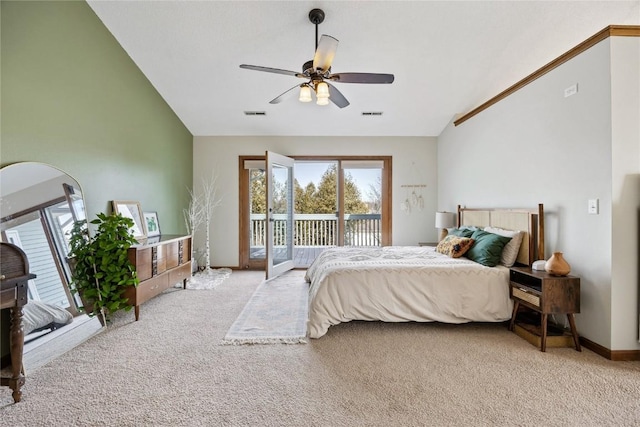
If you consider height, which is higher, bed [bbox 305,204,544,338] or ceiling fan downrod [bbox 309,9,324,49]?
ceiling fan downrod [bbox 309,9,324,49]

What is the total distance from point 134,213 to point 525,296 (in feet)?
14.3

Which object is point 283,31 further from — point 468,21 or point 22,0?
point 22,0

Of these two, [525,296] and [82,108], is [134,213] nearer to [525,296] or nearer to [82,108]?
Result: [82,108]

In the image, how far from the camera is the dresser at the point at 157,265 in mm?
3002

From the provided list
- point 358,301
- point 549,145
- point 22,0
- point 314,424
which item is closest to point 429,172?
point 549,145

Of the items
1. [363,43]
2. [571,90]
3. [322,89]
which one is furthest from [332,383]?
[363,43]

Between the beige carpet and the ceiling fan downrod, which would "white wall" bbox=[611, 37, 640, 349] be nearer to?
the beige carpet

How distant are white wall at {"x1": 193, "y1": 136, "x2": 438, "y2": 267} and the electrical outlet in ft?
9.22

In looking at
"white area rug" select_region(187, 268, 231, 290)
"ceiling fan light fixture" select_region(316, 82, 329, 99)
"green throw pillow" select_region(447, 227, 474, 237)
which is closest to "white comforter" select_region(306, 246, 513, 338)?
"green throw pillow" select_region(447, 227, 474, 237)

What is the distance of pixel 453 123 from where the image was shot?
4797 mm

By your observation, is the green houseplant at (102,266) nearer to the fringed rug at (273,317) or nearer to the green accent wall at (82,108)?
the green accent wall at (82,108)

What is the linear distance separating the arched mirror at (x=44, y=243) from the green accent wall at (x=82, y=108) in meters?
0.16

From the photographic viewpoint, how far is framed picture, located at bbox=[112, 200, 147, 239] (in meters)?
3.47

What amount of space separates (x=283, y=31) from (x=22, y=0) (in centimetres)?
211
